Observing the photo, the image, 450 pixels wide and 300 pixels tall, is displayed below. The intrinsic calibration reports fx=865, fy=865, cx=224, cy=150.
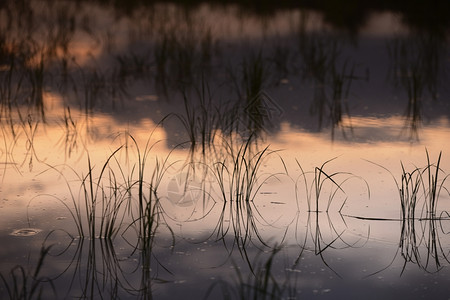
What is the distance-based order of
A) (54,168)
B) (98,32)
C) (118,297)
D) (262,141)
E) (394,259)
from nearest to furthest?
(118,297) < (394,259) < (54,168) < (262,141) < (98,32)

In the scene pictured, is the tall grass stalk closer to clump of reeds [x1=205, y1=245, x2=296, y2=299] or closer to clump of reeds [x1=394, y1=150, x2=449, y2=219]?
clump of reeds [x1=205, y1=245, x2=296, y2=299]

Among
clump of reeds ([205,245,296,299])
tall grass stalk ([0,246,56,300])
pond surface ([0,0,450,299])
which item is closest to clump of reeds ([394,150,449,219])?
pond surface ([0,0,450,299])

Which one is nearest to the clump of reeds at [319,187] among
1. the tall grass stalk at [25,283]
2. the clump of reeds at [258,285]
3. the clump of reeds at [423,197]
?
the clump of reeds at [423,197]

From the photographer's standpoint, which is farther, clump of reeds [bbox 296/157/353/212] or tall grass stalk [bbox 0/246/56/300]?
clump of reeds [bbox 296/157/353/212]

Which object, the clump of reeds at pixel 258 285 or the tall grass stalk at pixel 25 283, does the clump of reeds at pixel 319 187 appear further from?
the tall grass stalk at pixel 25 283

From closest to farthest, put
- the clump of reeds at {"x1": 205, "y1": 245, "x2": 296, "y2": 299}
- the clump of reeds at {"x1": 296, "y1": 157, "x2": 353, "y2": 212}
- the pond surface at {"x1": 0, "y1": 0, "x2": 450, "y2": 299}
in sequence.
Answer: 1. the clump of reeds at {"x1": 205, "y1": 245, "x2": 296, "y2": 299}
2. the pond surface at {"x1": 0, "y1": 0, "x2": 450, "y2": 299}
3. the clump of reeds at {"x1": 296, "y1": 157, "x2": 353, "y2": 212}

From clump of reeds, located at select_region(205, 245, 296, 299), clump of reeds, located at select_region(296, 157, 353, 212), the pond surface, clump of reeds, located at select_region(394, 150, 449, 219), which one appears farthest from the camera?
clump of reeds, located at select_region(296, 157, 353, 212)

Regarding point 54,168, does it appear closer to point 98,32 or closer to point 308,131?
point 308,131

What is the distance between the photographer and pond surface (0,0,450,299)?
92.1 inches

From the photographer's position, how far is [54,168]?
3412 millimetres

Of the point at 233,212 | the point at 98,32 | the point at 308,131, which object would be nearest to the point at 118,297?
the point at 233,212

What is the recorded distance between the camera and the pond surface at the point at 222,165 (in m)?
2.34

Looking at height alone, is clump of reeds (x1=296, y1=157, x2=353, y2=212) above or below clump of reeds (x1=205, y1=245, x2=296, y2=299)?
above

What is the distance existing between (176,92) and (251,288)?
314cm
